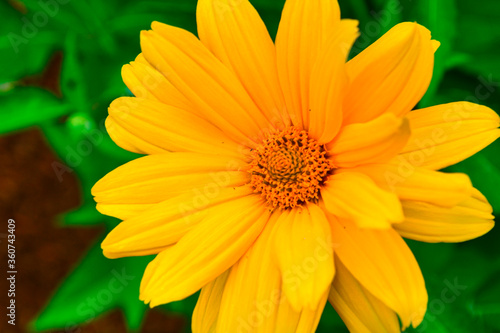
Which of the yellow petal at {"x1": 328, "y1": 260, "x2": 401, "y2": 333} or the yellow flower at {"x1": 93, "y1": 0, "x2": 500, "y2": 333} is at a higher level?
the yellow flower at {"x1": 93, "y1": 0, "x2": 500, "y2": 333}

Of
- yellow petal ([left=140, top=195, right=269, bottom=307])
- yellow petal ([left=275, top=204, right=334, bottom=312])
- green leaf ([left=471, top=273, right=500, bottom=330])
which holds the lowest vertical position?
green leaf ([left=471, top=273, right=500, bottom=330])

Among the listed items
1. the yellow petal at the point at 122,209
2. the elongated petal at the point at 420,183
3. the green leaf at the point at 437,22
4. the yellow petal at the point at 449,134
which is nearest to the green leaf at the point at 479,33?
the green leaf at the point at 437,22

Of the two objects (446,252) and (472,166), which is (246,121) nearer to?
(472,166)

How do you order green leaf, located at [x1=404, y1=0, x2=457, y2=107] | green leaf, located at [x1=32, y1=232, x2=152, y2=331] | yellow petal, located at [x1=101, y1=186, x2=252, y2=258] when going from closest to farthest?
yellow petal, located at [x1=101, y1=186, x2=252, y2=258]
green leaf, located at [x1=404, y1=0, x2=457, y2=107]
green leaf, located at [x1=32, y1=232, x2=152, y2=331]

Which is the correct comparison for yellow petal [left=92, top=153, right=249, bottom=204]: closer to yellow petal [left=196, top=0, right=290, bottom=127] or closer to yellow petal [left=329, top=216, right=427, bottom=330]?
yellow petal [left=196, top=0, right=290, bottom=127]

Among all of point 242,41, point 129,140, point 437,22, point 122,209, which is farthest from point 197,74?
point 437,22

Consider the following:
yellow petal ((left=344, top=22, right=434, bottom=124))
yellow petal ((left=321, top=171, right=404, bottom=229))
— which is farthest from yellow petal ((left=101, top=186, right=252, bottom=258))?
yellow petal ((left=344, top=22, right=434, bottom=124))
